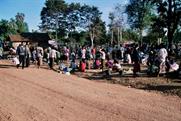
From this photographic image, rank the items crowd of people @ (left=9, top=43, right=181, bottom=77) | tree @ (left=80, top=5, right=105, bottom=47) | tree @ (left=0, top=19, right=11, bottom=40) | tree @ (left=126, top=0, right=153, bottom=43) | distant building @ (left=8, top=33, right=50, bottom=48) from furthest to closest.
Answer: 1. tree @ (left=80, top=5, right=105, bottom=47)
2. tree @ (left=0, top=19, right=11, bottom=40)
3. distant building @ (left=8, top=33, right=50, bottom=48)
4. tree @ (left=126, top=0, right=153, bottom=43)
5. crowd of people @ (left=9, top=43, right=181, bottom=77)

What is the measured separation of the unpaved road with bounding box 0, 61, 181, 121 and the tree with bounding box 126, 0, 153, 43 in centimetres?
4637

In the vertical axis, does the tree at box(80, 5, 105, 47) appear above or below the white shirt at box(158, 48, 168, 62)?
above

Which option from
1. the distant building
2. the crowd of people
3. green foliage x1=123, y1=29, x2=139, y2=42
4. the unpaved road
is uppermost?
green foliage x1=123, y1=29, x2=139, y2=42

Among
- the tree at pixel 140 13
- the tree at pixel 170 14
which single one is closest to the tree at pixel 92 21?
the tree at pixel 140 13

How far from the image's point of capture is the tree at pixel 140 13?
216 feet

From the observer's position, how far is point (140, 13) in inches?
2613

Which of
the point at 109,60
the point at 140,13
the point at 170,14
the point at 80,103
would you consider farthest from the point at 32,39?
the point at 80,103

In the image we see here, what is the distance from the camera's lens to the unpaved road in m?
12.8

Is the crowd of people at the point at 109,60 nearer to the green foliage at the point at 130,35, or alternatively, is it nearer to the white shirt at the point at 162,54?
the white shirt at the point at 162,54

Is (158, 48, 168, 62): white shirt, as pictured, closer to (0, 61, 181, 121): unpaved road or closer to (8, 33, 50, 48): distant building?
(0, 61, 181, 121): unpaved road

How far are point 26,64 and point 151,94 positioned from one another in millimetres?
14139

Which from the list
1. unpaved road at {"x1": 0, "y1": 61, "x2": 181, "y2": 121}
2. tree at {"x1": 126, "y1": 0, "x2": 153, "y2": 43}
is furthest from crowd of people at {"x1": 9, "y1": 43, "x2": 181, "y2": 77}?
tree at {"x1": 126, "y1": 0, "x2": 153, "y2": 43}

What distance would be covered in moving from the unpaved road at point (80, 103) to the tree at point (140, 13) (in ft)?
152

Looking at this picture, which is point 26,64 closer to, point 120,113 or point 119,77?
point 119,77
